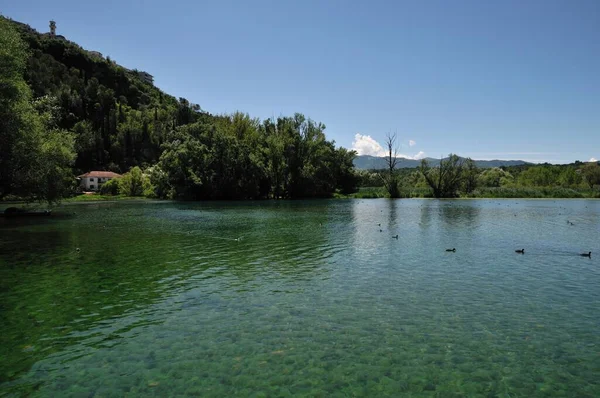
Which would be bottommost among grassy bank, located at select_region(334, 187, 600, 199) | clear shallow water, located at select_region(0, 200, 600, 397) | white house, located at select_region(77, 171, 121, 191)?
clear shallow water, located at select_region(0, 200, 600, 397)

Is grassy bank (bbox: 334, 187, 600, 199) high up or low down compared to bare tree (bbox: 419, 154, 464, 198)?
down

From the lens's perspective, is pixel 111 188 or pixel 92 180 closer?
pixel 111 188

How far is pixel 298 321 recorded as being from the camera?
46.5 feet

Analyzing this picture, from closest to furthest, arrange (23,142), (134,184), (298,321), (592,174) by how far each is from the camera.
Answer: (298,321) → (23,142) → (134,184) → (592,174)

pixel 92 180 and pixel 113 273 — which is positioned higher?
pixel 92 180

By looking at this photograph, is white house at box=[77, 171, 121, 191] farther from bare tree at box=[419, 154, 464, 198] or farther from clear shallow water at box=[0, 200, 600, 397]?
clear shallow water at box=[0, 200, 600, 397]

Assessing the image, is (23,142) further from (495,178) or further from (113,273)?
(495,178)

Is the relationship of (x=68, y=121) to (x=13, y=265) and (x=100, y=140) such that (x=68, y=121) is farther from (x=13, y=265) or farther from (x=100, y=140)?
(x=13, y=265)

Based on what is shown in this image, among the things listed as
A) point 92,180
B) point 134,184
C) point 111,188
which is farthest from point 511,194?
point 92,180

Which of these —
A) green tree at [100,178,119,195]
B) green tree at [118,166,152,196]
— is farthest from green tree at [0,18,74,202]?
green tree at [100,178,119,195]

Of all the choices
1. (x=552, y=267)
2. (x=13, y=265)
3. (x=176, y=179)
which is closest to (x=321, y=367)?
(x=552, y=267)

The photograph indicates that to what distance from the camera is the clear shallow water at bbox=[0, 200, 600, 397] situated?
9.95 m

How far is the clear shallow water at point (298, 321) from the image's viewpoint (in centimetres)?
995

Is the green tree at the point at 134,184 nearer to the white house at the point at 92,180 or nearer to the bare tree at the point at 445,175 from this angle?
the white house at the point at 92,180
